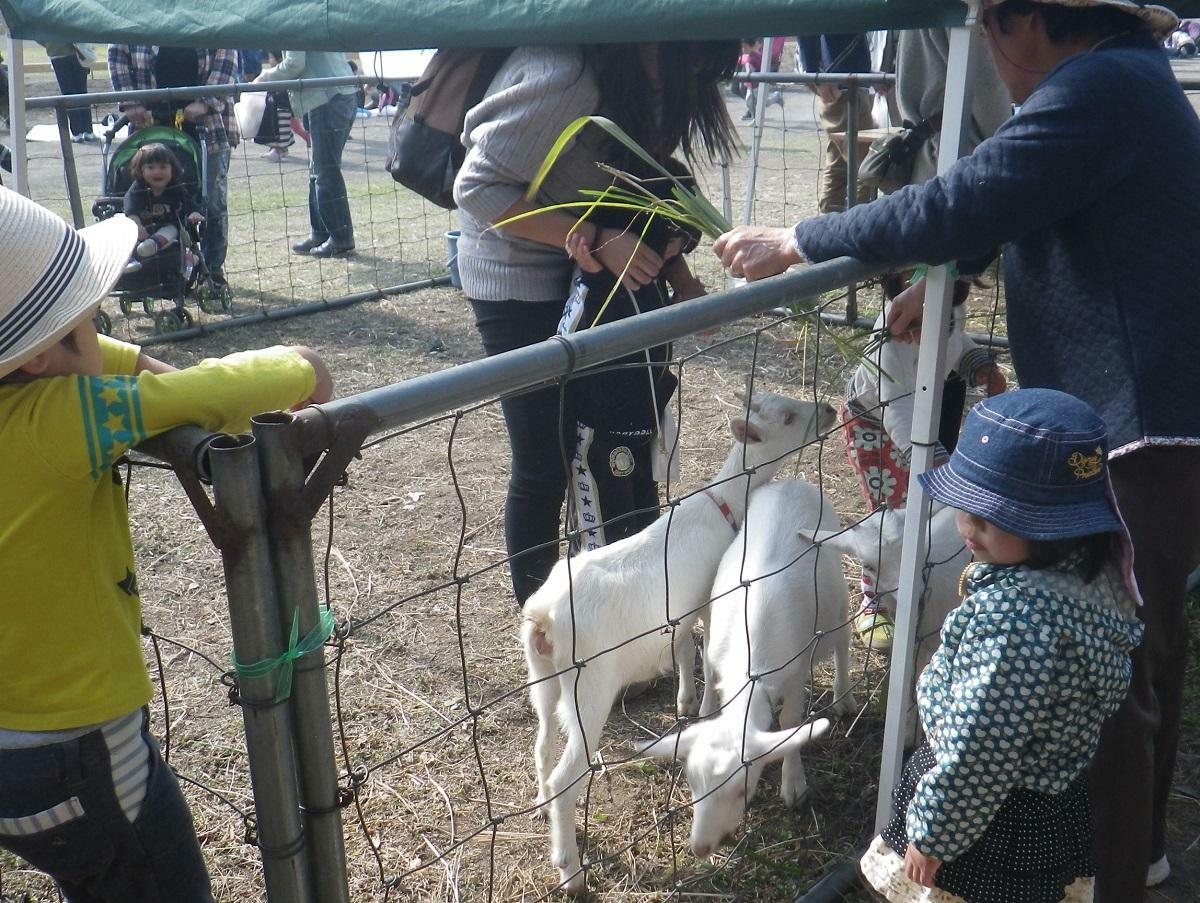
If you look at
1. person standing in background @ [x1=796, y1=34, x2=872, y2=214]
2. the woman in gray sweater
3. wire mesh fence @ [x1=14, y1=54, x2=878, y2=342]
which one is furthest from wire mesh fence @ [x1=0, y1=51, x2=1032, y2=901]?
person standing in background @ [x1=796, y1=34, x2=872, y2=214]

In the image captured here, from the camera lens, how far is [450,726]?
192 centimetres

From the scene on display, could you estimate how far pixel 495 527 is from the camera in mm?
4695

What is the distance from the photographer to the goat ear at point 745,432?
3445 mm

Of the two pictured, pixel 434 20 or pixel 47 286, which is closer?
pixel 47 286

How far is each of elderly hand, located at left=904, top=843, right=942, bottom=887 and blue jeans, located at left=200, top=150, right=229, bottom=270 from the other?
6897 millimetres

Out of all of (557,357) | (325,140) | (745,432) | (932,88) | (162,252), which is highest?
(932,88)

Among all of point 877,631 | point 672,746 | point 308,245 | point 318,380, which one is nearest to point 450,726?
point 318,380

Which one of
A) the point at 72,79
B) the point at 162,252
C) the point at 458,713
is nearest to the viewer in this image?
the point at 458,713

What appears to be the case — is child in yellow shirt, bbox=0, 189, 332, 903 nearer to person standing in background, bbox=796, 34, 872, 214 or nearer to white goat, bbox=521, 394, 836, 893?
white goat, bbox=521, 394, 836, 893

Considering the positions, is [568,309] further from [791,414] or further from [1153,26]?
[1153,26]

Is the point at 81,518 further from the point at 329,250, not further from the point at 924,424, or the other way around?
the point at 329,250

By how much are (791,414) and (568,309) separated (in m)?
0.92

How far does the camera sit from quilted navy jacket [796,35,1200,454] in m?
1.88

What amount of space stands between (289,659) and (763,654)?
5.45ft
